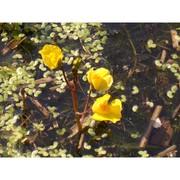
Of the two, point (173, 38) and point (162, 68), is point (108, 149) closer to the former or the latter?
point (162, 68)

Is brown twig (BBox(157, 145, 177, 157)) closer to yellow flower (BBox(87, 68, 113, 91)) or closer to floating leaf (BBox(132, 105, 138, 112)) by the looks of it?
floating leaf (BBox(132, 105, 138, 112))

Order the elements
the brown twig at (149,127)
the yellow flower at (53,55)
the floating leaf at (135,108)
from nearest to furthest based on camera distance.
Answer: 1. the yellow flower at (53,55)
2. the brown twig at (149,127)
3. the floating leaf at (135,108)

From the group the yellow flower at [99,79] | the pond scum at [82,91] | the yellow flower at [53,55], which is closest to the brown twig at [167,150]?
the pond scum at [82,91]

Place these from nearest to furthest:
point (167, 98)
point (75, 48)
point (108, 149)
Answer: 1. point (108, 149)
2. point (167, 98)
3. point (75, 48)

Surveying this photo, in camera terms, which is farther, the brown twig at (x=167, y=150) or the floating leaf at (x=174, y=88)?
the floating leaf at (x=174, y=88)

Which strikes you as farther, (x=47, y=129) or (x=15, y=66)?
(x=15, y=66)

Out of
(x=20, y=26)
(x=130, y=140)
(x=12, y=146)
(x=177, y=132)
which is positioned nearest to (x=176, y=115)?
(x=177, y=132)

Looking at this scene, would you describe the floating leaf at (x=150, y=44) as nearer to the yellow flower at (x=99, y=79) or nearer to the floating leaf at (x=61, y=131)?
the yellow flower at (x=99, y=79)

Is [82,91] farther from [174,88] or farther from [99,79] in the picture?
[174,88]

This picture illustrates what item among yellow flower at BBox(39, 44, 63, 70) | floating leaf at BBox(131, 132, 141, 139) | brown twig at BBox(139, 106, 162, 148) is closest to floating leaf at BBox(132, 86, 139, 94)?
brown twig at BBox(139, 106, 162, 148)

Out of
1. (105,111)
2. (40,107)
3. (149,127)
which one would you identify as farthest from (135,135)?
(40,107)
